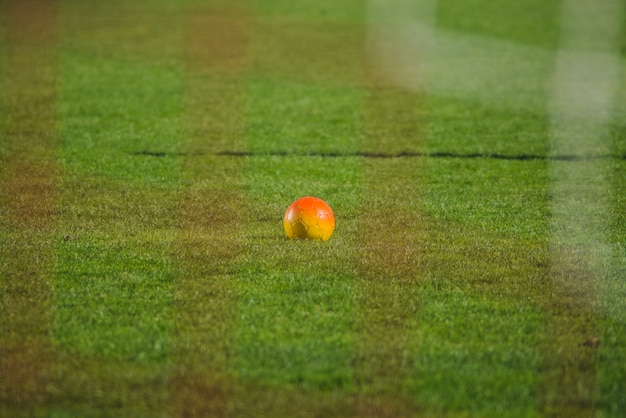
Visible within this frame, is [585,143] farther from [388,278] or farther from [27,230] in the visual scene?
[27,230]

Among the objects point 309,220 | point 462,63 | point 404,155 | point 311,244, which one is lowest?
point 462,63

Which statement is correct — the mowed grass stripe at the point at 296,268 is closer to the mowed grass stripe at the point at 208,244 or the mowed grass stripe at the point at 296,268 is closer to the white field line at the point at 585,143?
the mowed grass stripe at the point at 208,244

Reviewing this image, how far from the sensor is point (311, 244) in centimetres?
624

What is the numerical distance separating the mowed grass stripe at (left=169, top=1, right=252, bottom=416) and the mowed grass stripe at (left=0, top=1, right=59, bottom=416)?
72 centimetres

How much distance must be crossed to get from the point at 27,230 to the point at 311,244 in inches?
91.8

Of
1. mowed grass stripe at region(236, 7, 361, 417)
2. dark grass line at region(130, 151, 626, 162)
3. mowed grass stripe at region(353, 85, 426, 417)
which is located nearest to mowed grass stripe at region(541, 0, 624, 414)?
dark grass line at region(130, 151, 626, 162)

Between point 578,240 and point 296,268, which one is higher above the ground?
point 296,268

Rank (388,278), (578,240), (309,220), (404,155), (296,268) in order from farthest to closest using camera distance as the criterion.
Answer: (404,155), (578,240), (309,220), (296,268), (388,278)

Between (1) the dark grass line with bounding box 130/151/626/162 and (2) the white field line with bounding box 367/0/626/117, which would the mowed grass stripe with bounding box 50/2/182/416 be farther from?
(2) the white field line with bounding box 367/0/626/117

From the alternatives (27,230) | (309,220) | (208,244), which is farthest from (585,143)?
(27,230)

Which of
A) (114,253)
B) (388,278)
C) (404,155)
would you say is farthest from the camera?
(404,155)

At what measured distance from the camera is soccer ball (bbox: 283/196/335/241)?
6.28 m

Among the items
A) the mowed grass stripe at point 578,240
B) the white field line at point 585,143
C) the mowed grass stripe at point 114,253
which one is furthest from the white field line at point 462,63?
the mowed grass stripe at point 114,253

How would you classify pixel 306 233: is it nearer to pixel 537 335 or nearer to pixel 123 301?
pixel 123 301
